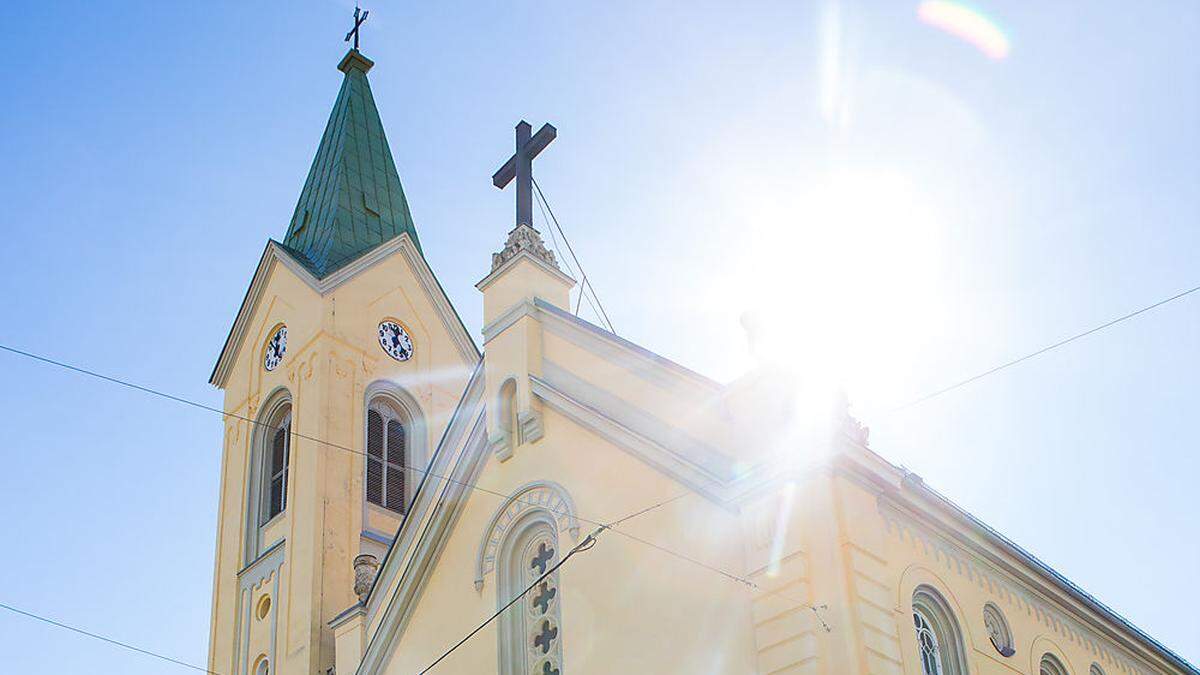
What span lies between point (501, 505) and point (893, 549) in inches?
224

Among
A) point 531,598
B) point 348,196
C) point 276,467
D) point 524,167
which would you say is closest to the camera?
point 531,598

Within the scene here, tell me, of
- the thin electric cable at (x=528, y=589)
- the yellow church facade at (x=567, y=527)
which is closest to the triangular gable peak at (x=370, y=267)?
the yellow church facade at (x=567, y=527)

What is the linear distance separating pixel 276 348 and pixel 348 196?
13.6ft

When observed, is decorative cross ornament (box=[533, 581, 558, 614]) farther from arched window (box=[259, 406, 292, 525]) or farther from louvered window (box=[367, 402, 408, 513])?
arched window (box=[259, 406, 292, 525])

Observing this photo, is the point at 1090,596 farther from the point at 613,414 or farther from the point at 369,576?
the point at 369,576

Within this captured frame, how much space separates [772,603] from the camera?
13922mm

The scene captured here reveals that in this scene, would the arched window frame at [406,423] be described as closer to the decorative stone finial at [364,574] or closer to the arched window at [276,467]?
the arched window at [276,467]

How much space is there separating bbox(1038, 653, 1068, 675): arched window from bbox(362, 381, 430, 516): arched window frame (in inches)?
486

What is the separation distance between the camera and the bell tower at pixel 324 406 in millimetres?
23906

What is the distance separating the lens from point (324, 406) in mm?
25281

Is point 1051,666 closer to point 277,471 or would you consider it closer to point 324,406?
point 324,406

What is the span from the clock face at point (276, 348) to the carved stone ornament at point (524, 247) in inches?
350

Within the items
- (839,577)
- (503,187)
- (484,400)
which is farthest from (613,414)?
(503,187)

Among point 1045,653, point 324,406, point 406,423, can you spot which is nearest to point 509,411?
point 324,406
